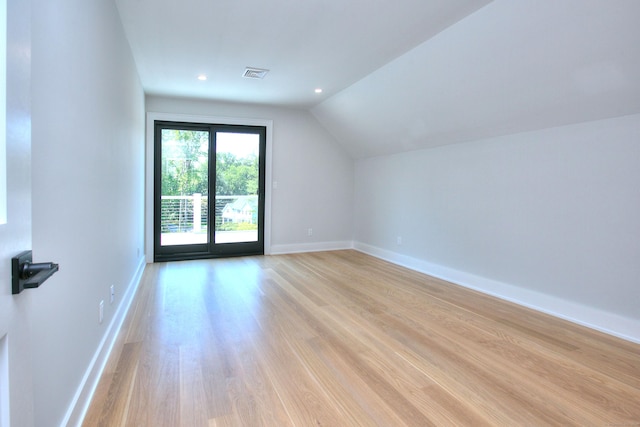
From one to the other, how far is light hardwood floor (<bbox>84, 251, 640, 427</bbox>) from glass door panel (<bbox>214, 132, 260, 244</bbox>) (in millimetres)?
2075

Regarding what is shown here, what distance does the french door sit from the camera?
5.30 m

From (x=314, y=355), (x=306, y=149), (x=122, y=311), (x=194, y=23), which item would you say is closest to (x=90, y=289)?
(x=122, y=311)

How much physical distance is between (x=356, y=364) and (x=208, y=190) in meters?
4.04

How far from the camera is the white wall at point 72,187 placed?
4.04ft

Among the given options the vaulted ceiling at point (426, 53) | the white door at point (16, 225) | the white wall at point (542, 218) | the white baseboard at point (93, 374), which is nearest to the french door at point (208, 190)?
the vaulted ceiling at point (426, 53)

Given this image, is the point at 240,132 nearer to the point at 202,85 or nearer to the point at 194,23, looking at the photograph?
the point at 202,85

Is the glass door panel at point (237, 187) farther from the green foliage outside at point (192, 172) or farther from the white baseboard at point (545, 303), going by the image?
the white baseboard at point (545, 303)

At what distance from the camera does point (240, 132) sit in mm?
5688

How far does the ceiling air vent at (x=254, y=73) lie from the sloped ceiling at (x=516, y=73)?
1166mm

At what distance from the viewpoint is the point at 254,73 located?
13.4 feet

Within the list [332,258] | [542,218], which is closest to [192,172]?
[332,258]

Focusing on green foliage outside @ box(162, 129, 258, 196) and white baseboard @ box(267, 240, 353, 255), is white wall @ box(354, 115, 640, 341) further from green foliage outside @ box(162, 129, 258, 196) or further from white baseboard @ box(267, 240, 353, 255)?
green foliage outside @ box(162, 129, 258, 196)

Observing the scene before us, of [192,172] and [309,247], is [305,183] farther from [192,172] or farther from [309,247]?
[192,172]

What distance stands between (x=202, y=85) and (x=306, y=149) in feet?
6.70
